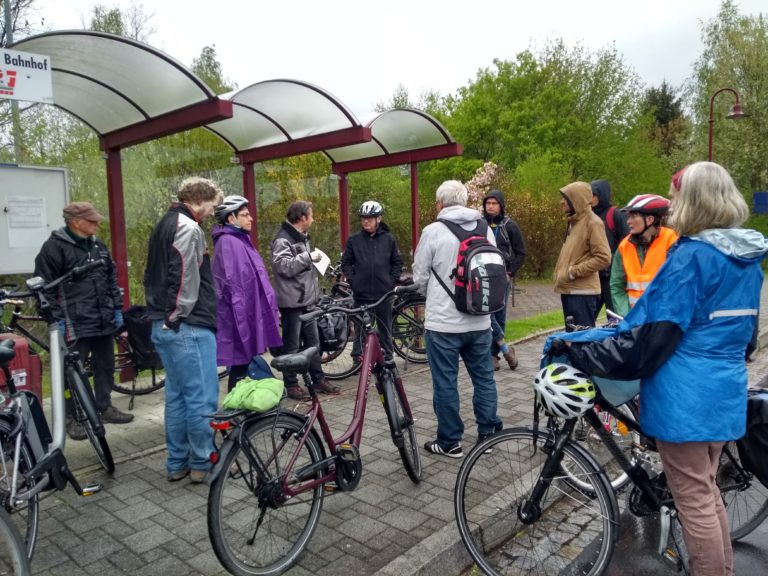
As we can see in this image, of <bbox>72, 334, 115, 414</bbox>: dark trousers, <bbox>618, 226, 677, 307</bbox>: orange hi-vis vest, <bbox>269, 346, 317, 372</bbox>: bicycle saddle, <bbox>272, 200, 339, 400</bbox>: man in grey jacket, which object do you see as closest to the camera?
<bbox>269, 346, 317, 372</bbox>: bicycle saddle

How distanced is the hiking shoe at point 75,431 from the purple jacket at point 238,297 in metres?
1.18

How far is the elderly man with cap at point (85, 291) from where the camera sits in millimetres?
4574

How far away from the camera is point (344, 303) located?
21.5ft

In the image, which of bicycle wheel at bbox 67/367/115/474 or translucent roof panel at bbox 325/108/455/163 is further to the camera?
translucent roof panel at bbox 325/108/455/163

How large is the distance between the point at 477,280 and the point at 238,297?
69.5 inches

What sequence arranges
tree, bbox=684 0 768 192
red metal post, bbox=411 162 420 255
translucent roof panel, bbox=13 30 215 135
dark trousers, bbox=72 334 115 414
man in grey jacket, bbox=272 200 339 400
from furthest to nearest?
tree, bbox=684 0 768 192 < red metal post, bbox=411 162 420 255 < man in grey jacket, bbox=272 200 339 400 < translucent roof panel, bbox=13 30 215 135 < dark trousers, bbox=72 334 115 414

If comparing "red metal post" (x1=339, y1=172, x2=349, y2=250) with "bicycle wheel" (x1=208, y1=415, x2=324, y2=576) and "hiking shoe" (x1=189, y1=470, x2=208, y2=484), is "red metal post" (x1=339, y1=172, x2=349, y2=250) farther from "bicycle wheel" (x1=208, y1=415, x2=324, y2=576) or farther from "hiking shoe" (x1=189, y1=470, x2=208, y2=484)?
"bicycle wheel" (x1=208, y1=415, x2=324, y2=576)

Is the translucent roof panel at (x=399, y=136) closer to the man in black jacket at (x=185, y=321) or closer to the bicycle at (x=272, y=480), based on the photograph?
the man in black jacket at (x=185, y=321)

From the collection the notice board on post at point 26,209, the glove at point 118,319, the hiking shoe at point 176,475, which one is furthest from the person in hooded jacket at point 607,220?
the notice board on post at point 26,209

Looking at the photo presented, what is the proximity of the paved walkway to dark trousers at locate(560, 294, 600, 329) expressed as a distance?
1269 millimetres

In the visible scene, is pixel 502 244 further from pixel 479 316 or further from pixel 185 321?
pixel 185 321

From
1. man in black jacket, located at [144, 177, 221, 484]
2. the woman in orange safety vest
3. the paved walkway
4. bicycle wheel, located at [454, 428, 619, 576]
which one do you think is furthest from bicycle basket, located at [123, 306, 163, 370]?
the woman in orange safety vest

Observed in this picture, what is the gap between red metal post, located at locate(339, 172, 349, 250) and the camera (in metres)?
8.50

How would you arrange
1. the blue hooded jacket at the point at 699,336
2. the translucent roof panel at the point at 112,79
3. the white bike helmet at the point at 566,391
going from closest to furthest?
the blue hooded jacket at the point at 699,336 → the white bike helmet at the point at 566,391 → the translucent roof panel at the point at 112,79
